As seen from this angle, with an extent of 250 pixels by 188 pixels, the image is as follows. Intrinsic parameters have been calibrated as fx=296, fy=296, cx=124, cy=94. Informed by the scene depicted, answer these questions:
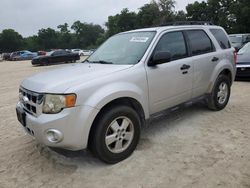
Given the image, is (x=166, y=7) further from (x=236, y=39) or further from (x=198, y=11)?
(x=236, y=39)

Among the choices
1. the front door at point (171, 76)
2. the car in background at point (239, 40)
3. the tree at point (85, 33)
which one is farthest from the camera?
the tree at point (85, 33)

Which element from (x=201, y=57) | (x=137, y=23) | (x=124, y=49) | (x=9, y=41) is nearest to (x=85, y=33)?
(x=9, y=41)

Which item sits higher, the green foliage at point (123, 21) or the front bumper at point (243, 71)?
the green foliage at point (123, 21)

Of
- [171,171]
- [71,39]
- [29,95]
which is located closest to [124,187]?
[171,171]

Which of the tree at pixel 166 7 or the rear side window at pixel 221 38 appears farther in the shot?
the tree at pixel 166 7

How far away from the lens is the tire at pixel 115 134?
384 centimetres

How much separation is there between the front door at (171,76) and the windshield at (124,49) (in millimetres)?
224

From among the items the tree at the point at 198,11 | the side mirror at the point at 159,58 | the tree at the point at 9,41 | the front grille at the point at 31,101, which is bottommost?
the front grille at the point at 31,101

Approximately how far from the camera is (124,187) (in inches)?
136

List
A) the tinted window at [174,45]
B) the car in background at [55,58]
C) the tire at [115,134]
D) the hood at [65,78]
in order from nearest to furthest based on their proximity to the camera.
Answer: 1. the hood at [65,78]
2. the tire at [115,134]
3. the tinted window at [174,45]
4. the car in background at [55,58]

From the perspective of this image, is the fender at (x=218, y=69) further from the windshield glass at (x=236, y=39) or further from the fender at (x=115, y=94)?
the windshield glass at (x=236, y=39)

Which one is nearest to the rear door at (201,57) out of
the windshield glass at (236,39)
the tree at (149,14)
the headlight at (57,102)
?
the headlight at (57,102)

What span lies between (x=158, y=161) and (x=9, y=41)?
8050cm

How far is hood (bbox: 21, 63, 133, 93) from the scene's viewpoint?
12.2 feet
